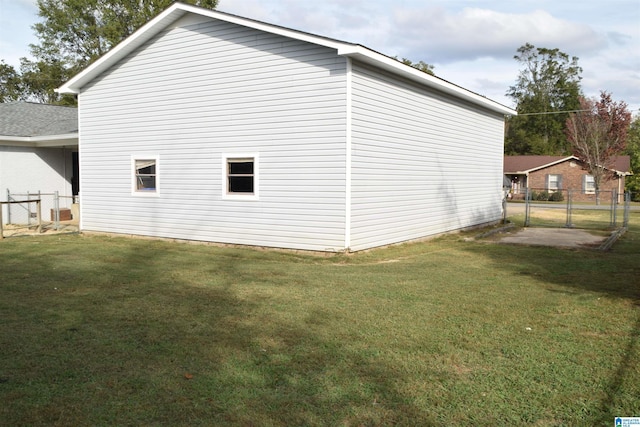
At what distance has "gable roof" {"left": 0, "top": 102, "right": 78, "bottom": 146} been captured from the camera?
1805 centimetres

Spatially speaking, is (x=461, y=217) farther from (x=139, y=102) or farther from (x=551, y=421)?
(x=551, y=421)

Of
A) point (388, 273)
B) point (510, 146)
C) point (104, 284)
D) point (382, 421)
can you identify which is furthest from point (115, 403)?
point (510, 146)

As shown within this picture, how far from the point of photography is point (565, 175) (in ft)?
145

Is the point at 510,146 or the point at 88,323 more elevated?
the point at 510,146

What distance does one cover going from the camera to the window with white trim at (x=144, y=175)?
47.4 ft

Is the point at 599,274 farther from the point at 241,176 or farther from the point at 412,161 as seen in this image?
the point at 241,176

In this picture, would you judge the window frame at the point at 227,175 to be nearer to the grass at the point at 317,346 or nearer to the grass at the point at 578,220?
the grass at the point at 317,346

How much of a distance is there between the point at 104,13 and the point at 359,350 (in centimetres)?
3761

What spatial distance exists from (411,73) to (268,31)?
339 cm

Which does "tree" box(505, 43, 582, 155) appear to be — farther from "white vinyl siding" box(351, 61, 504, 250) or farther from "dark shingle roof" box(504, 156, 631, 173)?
"white vinyl siding" box(351, 61, 504, 250)

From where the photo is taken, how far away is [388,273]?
927 cm

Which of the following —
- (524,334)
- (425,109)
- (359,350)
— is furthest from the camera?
(425,109)

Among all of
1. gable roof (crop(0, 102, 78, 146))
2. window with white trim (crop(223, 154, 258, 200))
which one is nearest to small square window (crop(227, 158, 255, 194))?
window with white trim (crop(223, 154, 258, 200))

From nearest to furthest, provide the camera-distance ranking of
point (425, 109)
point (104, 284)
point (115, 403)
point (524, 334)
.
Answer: point (115, 403) → point (524, 334) → point (104, 284) → point (425, 109)
